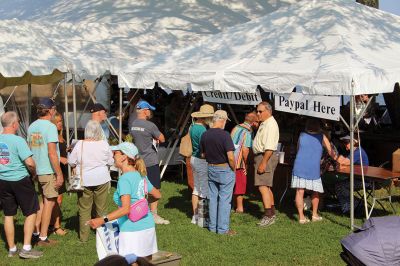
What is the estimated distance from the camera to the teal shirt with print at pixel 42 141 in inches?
265

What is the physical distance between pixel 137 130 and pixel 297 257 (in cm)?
270

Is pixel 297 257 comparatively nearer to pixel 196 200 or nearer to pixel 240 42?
pixel 196 200

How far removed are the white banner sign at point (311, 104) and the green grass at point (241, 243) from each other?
1.44 m

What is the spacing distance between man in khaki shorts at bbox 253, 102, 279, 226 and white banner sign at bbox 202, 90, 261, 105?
512 millimetres

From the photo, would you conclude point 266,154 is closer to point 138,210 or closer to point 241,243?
point 241,243

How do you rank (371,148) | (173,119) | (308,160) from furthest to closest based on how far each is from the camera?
1. (173,119)
2. (371,148)
3. (308,160)

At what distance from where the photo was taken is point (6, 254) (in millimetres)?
6656

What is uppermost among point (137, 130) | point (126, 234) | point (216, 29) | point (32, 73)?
point (216, 29)

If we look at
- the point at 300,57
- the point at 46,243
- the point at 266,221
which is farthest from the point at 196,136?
the point at 46,243

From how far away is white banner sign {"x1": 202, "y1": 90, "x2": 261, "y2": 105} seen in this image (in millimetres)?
8367

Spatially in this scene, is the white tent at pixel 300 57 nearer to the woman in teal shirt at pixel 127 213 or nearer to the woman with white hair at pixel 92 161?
the woman with white hair at pixel 92 161

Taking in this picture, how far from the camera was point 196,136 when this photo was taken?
7.87m

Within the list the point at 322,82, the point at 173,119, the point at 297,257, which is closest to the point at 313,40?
the point at 322,82

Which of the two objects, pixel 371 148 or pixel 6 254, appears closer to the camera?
pixel 6 254
